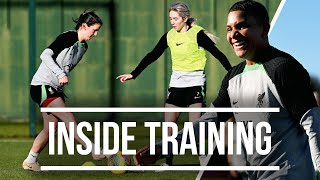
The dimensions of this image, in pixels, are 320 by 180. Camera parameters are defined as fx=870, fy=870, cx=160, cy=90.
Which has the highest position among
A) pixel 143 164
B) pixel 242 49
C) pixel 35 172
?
pixel 242 49

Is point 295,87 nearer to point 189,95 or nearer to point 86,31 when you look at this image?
point 86,31

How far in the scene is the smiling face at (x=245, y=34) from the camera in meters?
4.04

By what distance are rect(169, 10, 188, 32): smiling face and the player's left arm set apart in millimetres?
5546

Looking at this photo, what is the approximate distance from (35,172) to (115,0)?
6.79 meters

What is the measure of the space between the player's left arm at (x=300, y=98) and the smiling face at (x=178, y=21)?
5546mm

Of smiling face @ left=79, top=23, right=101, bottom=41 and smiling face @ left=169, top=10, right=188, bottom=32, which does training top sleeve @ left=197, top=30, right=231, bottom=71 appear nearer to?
smiling face @ left=169, top=10, right=188, bottom=32

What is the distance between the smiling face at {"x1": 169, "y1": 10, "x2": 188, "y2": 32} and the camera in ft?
31.3

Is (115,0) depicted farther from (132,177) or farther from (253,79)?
(253,79)

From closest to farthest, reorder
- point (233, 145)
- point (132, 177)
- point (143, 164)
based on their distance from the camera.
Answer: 1. point (143, 164)
2. point (233, 145)
3. point (132, 177)

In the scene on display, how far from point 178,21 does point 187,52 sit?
0.37m

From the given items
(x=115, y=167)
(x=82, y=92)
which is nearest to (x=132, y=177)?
(x=115, y=167)

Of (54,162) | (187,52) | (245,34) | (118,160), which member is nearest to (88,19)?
(187,52)

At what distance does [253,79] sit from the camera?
4.20 meters

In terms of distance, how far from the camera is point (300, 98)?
156 inches
